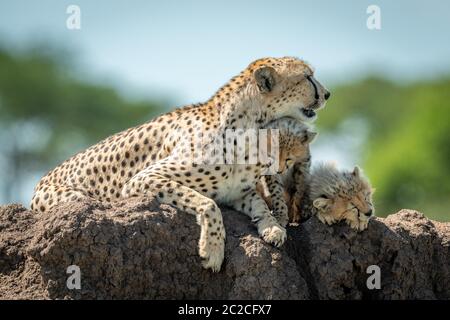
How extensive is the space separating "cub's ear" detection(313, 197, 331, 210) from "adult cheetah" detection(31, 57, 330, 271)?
32 cm

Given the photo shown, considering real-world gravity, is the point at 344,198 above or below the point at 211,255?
above

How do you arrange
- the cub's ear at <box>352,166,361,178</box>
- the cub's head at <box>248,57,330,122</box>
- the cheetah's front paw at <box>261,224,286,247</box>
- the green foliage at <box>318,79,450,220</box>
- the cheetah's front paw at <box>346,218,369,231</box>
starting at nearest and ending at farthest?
the cheetah's front paw at <box>261,224,286,247</box> < the cheetah's front paw at <box>346,218,369,231</box> < the cub's ear at <box>352,166,361,178</box> < the cub's head at <box>248,57,330,122</box> < the green foliage at <box>318,79,450,220</box>

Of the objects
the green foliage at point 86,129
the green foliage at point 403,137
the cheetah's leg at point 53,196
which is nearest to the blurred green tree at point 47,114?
the green foliage at point 86,129

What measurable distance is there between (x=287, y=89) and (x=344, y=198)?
101 cm

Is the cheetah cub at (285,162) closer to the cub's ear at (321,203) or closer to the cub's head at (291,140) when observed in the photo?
the cub's head at (291,140)

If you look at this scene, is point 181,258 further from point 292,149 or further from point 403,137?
point 403,137

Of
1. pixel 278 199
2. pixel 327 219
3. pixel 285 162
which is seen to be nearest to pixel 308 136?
pixel 285 162

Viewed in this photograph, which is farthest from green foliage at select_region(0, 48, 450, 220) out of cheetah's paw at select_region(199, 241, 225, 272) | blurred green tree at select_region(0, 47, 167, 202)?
cheetah's paw at select_region(199, 241, 225, 272)

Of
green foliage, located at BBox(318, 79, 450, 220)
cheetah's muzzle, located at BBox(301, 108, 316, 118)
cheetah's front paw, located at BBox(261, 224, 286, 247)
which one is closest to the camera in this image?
cheetah's front paw, located at BBox(261, 224, 286, 247)

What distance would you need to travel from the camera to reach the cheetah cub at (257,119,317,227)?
689 cm

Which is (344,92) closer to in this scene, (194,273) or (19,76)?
(19,76)

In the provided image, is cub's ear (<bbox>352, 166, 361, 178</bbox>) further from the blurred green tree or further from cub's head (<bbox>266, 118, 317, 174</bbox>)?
the blurred green tree

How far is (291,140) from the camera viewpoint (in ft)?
22.7

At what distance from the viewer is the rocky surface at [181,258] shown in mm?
6016
